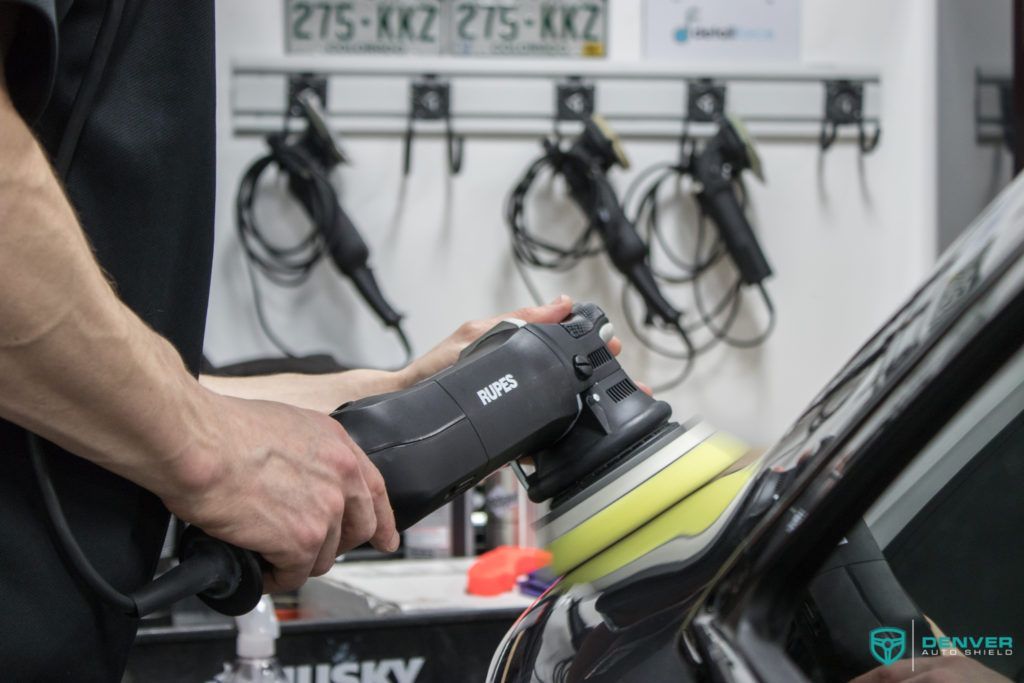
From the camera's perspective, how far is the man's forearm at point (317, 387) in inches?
42.7

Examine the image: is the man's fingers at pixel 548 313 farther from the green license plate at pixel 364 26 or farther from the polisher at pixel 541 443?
the green license plate at pixel 364 26

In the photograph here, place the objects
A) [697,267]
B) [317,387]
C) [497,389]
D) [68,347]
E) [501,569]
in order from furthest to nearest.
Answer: [697,267], [501,569], [317,387], [497,389], [68,347]

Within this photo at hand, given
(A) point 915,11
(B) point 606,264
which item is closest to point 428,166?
(B) point 606,264

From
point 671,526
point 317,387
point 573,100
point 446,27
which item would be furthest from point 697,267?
point 671,526

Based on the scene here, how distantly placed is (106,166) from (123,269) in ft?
0.22

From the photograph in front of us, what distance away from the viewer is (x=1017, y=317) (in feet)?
1.73

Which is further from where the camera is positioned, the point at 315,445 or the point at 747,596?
the point at 315,445

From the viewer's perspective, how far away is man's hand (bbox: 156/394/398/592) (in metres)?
0.68

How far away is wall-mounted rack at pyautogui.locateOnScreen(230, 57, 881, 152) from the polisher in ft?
4.31

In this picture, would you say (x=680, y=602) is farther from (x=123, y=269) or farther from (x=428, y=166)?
(x=428, y=166)

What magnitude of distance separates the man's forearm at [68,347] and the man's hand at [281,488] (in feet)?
0.11

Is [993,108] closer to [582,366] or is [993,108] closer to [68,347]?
[582,366]

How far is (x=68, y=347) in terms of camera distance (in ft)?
1.92

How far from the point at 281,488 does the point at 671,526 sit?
27 cm
